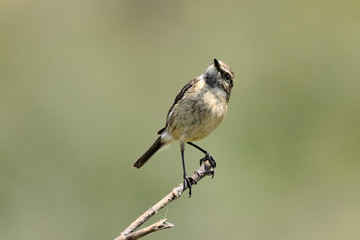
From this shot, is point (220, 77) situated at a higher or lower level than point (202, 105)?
higher

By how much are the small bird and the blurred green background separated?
176 centimetres

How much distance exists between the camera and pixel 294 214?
27.6ft

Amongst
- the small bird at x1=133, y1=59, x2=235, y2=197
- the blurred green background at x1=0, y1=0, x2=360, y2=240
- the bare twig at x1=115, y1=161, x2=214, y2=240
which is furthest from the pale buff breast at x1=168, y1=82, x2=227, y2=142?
the bare twig at x1=115, y1=161, x2=214, y2=240

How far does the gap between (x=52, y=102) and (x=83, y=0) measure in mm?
3104

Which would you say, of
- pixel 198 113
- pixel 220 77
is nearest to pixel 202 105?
pixel 198 113

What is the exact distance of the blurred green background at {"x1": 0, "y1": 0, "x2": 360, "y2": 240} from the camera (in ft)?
25.7

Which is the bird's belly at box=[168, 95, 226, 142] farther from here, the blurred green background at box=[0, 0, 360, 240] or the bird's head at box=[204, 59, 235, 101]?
the blurred green background at box=[0, 0, 360, 240]

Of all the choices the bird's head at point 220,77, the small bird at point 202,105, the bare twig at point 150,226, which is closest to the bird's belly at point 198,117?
the small bird at point 202,105

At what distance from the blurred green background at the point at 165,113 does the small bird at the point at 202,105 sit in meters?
1.76

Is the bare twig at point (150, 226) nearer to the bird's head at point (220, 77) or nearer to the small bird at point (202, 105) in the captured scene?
the small bird at point (202, 105)

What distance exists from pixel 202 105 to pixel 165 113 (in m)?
3.55

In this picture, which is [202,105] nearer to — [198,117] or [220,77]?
[198,117]

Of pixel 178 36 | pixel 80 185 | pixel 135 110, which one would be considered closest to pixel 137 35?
pixel 178 36

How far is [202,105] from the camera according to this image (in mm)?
5637
